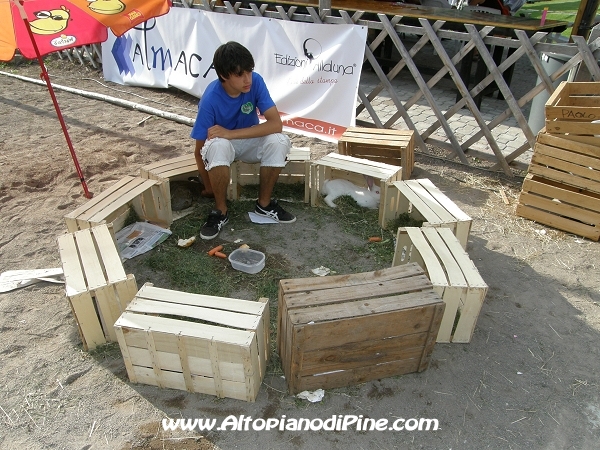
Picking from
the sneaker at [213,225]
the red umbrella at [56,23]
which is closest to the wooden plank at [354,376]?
the sneaker at [213,225]

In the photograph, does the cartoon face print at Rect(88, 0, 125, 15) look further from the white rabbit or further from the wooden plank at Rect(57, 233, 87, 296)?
the white rabbit

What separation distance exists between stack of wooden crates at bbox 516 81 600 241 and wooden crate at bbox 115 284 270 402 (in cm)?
290

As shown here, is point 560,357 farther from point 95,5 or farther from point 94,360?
point 95,5

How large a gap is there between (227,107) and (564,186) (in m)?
3.03

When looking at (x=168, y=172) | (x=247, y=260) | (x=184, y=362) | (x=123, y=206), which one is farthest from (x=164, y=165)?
(x=184, y=362)

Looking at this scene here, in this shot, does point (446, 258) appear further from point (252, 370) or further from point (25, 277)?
point (25, 277)

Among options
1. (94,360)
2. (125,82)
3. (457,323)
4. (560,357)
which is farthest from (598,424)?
(125,82)

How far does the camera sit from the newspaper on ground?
12.8 feet

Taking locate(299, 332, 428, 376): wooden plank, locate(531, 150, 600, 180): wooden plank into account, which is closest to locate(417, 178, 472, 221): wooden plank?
locate(531, 150, 600, 180): wooden plank

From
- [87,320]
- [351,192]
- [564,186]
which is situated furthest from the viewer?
[351,192]

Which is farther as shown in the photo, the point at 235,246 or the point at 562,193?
the point at 562,193

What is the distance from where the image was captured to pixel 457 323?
3.08 metres

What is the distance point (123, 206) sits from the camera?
4039mm

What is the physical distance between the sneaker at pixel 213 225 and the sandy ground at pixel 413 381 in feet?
3.92
